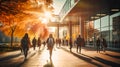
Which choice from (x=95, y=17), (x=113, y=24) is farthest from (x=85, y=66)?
(x=95, y=17)

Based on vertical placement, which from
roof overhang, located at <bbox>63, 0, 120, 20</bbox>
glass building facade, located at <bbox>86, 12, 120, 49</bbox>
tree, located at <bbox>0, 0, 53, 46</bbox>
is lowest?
glass building facade, located at <bbox>86, 12, 120, 49</bbox>

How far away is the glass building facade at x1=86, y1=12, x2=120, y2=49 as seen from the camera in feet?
111

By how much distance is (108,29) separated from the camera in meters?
37.2

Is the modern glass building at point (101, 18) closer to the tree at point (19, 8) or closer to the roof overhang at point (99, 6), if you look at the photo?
the roof overhang at point (99, 6)

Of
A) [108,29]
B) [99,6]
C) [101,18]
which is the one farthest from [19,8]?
[101,18]

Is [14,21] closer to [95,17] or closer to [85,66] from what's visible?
[85,66]

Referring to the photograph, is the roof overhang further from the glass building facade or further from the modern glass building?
the glass building facade

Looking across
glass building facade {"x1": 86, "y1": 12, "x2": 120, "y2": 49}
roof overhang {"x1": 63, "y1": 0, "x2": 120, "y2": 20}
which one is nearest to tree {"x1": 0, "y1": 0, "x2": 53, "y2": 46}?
roof overhang {"x1": 63, "y1": 0, "x2": 120, "y2": 20}

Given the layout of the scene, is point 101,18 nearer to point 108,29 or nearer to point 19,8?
point 108,29

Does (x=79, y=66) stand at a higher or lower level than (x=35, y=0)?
lower

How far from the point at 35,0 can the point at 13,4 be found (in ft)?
6.95

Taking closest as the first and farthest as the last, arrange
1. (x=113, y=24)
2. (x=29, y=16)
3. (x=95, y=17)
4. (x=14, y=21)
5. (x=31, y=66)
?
(x=31, y=66) → (x=29, y=16) → (x=14, y=21) → (x=113, y=24) → (x=95, y=17)

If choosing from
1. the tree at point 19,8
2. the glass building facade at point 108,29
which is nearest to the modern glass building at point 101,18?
the glass building facade at point 108,29

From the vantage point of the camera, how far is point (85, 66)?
1498 centimetres
